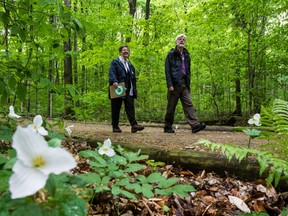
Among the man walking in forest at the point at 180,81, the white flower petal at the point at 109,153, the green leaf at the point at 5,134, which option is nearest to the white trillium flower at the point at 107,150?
the white flower petal at the point at 109,153

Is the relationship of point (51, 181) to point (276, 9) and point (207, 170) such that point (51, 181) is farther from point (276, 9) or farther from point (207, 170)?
point (276, 9)

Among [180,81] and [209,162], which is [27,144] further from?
[180,81]

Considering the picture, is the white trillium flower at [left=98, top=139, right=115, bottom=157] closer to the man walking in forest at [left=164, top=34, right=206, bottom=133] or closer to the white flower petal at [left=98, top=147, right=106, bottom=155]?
the white flower petal at [left=98, top=147, right=106, bottom=155]

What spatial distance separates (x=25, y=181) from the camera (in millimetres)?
734

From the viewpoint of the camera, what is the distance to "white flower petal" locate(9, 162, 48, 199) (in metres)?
0.71

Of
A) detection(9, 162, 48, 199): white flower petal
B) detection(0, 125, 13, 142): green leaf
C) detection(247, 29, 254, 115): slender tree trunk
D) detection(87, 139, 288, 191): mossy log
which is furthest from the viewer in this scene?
detection(247, 29, 254, 115): slender tree trunk

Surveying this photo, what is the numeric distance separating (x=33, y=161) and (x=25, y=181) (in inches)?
2.5

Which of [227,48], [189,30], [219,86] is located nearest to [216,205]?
[227,48]

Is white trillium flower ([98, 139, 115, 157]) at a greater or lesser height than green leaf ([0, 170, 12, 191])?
lesser

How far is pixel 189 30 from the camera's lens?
10.9m

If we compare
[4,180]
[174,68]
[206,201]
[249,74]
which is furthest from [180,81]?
[4,180]

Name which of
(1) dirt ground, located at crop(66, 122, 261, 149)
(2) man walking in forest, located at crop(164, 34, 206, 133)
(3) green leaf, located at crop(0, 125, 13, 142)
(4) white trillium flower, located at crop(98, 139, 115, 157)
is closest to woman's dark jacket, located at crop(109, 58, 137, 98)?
(2) man walking in forest, located at crop(164, 34, 206, 133)

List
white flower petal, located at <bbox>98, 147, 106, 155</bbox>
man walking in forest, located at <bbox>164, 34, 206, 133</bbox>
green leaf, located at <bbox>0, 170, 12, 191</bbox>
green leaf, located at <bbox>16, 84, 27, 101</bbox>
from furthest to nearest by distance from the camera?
1. man walking in forest, located at <bbox>164, 34, 206, 133</bbox>
2. green leaf, located at <bbox>16, 84, 27, 101</bbox>
3. white flower petal, located at <bbox>98, 147, 106, 155</bbox>
4. green leaf, located at <bbox>0, 170, 12, 191</bbox>

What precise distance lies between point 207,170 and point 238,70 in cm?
668
